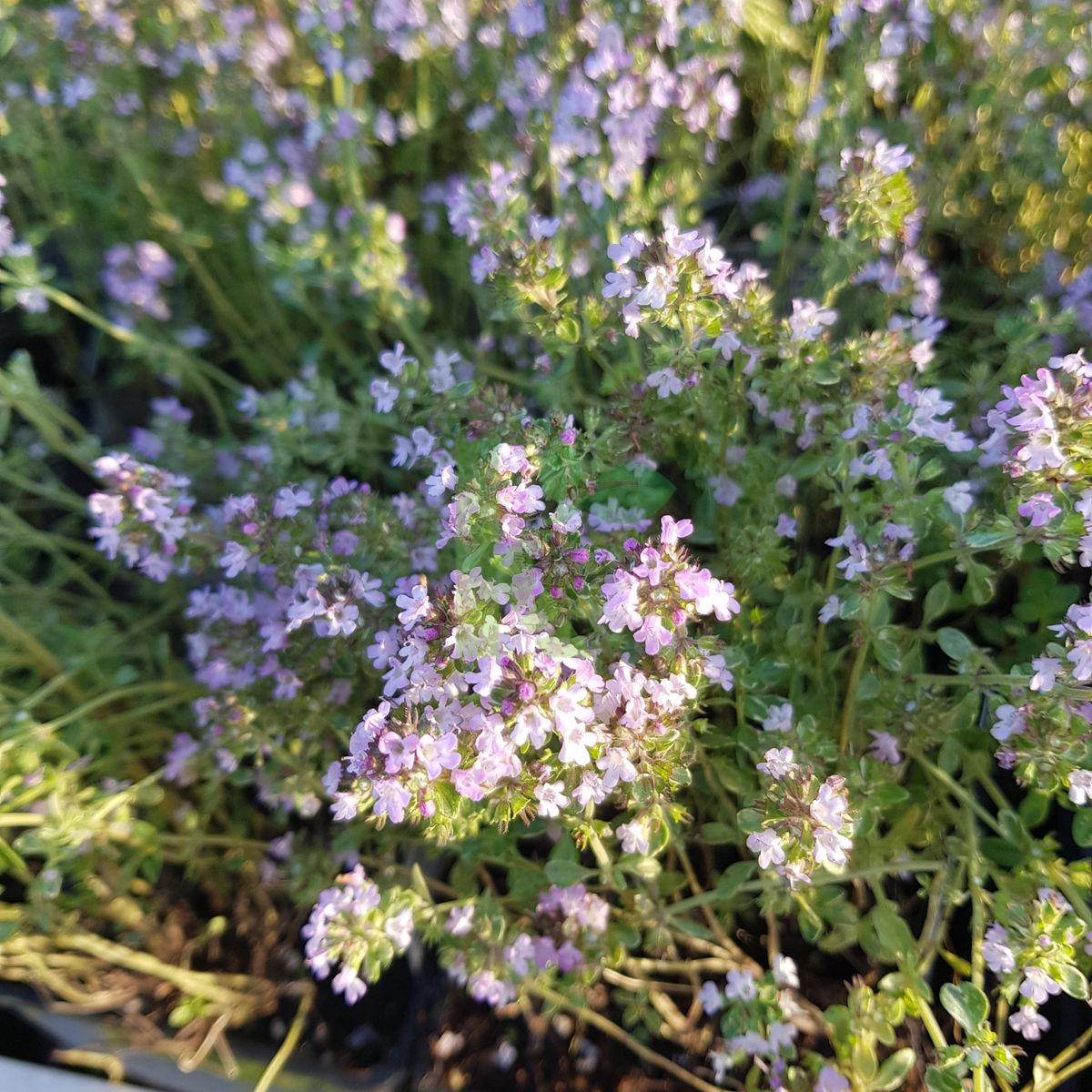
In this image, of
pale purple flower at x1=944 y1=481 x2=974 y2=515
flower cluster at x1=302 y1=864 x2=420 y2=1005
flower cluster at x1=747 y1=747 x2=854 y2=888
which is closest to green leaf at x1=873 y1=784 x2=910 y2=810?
flower cluster at x1=747 y1=747 x2=854 y2=888

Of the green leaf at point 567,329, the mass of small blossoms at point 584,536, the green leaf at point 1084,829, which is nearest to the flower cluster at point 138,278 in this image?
the mass of small blossoms at point 584,536

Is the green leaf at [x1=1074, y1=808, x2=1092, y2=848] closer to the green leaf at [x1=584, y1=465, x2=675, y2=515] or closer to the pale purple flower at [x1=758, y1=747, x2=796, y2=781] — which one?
the pale purple flower at [x1=758, y1=747, x2=796, y2=781]

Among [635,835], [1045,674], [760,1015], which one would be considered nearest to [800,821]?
[635,835]

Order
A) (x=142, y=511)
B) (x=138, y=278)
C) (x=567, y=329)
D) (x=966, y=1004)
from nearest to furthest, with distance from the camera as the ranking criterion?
(x=966, y=1004)
(x=567, y=329)
(x=142, y=511)
(x=138, y=278)

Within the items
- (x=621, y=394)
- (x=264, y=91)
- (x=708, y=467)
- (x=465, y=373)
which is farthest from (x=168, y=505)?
(x=264, y=91)

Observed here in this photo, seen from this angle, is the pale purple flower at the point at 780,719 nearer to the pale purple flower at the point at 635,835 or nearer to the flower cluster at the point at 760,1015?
the pale purple flower at the point at 635,835

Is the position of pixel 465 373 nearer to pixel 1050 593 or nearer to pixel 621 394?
pixel 621 394

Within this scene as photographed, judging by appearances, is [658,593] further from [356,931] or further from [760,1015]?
[760,1015]
